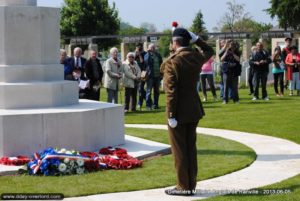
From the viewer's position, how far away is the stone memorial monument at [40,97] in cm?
981

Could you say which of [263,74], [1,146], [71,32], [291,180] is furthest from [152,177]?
[71,32]

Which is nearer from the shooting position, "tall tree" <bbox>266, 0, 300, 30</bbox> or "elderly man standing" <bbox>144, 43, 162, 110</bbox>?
"elderly man standing" <bbox>144, 43, 162, 110</bbox>

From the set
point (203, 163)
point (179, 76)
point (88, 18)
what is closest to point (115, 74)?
point (203, 163)

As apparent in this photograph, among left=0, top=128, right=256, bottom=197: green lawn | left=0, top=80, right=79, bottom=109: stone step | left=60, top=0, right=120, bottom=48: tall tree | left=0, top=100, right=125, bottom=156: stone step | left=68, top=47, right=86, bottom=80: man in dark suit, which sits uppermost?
left=60, top=0, right=120, bottom=48: tall tree

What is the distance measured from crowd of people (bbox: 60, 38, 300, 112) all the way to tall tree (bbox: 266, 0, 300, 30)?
47416 mm

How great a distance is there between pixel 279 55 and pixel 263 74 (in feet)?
6.37

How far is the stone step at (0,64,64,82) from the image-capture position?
1070 cm

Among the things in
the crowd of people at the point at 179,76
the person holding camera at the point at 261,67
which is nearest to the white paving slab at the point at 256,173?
the crowd of people at the point at 179,76

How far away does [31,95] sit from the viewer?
10555 mm

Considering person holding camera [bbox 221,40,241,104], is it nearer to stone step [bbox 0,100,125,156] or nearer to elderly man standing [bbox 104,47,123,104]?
elderly man standing [bbox 104,47,123,104]

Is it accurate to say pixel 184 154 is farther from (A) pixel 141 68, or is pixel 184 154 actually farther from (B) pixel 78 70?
(A) pixel 141 68

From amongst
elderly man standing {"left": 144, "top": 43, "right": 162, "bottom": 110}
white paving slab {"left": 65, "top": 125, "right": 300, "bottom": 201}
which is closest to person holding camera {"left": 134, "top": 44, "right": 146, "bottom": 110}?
elderly man standing {"left": 144, "top": 43, "right": 162, "bottom": 110}

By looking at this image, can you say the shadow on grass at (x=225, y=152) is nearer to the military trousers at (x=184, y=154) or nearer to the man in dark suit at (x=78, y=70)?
the military trousers at (x=184, y=154)

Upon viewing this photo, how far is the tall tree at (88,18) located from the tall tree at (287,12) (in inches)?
758
